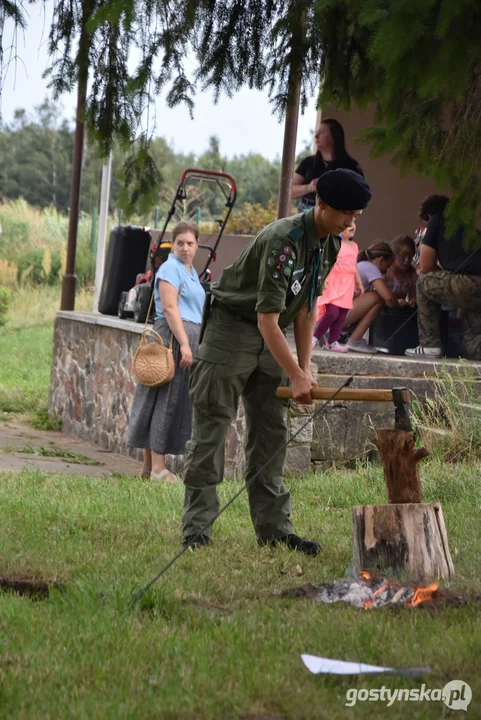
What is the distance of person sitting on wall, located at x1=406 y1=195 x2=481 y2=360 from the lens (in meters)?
8.98

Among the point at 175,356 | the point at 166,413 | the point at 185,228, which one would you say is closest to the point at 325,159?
the point at 185,228

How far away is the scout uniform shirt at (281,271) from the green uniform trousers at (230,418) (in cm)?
14

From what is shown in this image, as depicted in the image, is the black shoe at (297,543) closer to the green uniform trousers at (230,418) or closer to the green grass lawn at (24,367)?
the green uniform trousers at (230,418)

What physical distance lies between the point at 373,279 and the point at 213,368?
4.78 meters

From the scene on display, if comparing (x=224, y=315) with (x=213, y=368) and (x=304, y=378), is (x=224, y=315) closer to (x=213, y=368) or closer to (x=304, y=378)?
(x=213, y=368)

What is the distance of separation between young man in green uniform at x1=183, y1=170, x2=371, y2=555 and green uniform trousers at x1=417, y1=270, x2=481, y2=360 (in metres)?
3.68

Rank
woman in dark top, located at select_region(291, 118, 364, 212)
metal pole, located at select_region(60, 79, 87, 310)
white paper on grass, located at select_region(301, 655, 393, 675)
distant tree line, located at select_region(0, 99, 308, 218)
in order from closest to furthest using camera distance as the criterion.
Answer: white paper on grass, located at select_region(301, 655, 393, 675) < woman in dark top, located at select_region(291, 118, 364, 212) < metal pole, located at select_region(60, 79, 87, 310) < distant tree line, located at select_region(0, 99, 308, 218)

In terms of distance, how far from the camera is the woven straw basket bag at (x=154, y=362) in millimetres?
8617

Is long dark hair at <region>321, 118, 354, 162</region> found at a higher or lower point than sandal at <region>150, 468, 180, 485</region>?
higher

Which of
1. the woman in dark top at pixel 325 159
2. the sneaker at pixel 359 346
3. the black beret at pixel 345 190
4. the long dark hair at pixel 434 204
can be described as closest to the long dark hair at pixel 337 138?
the woman in dark top at pixel 325 159

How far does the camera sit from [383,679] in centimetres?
358

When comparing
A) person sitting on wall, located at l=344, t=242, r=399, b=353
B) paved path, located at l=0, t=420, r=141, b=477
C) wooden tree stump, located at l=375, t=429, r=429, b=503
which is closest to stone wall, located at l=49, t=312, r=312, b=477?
paved path, located at l=0, t=420, r=141, b=477

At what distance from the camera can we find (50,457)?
33.8ft

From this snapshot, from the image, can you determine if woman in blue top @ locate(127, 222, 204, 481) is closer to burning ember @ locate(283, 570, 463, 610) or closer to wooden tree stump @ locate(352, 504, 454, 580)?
wooden tree stump @ locate(352, 504, 454, 580)
